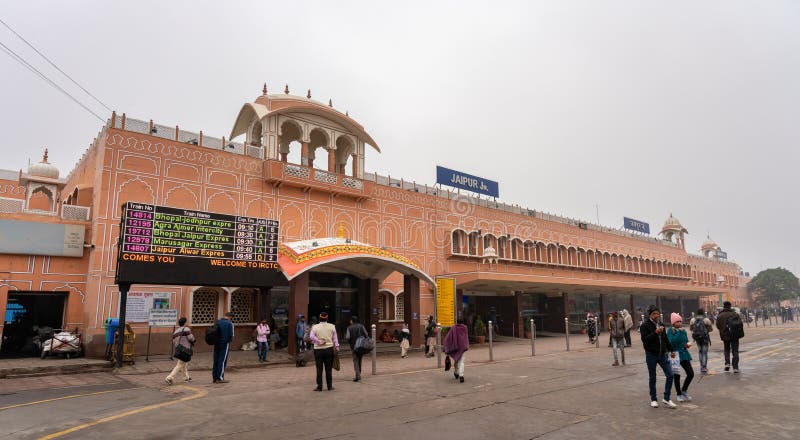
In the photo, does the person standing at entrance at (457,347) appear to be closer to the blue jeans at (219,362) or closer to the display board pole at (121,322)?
the blue jeans at (219,362)

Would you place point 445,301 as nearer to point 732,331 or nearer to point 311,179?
point 311,179

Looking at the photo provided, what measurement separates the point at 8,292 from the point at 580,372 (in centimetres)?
1963

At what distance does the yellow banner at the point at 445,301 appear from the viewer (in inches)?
867

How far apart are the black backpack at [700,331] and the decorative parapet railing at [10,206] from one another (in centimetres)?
2262

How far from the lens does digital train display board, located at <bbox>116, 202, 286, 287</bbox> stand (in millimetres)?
14695

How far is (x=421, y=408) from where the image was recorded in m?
8.37

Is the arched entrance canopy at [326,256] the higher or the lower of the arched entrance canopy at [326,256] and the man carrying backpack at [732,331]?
the higher

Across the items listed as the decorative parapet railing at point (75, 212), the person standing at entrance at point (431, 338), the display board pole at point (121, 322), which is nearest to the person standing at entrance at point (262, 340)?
the display board pole at point (121, 322)

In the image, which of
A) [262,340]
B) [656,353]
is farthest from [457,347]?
[262,340]

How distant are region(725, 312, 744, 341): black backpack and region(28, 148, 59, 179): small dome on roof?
2643 cm

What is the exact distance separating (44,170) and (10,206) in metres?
4.64

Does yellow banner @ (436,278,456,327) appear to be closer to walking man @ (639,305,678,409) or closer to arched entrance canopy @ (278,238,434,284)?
arched entrance canopy @ (278,238,434,284)

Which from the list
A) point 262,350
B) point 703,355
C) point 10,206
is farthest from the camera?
point 10,206

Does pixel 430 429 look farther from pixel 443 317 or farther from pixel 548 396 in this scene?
pixel 443 317
